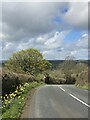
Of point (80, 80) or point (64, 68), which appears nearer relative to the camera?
point (80, 80)

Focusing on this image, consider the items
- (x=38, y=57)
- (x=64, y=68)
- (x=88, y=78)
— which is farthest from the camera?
(x=64, y=68)

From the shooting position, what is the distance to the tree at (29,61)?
3565 inches

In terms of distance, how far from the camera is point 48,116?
49.4 feet

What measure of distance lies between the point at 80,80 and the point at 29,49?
45750mm

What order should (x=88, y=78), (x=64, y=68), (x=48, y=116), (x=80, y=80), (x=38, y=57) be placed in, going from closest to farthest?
(x=48, y=116) → (x=88, y=78) → (x=80, y=80) → (x=38, y=57) → (x=64, y=68)

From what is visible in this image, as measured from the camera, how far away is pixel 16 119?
548 inches

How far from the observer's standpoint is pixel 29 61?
9212cm

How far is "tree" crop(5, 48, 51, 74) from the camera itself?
90.6m

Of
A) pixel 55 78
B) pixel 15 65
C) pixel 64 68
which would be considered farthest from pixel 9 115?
pixel 64 68

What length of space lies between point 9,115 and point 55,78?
81.2 meters

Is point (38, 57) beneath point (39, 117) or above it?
above

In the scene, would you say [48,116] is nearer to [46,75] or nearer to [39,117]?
[39,117]

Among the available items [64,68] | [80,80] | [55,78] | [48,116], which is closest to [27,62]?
[55,78]

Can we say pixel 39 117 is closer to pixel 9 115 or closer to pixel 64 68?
pixel 9 115
